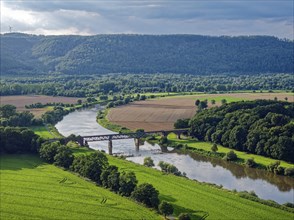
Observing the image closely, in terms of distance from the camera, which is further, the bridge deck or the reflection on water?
the bridge deck

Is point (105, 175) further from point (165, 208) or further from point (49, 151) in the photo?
point (49, 151)

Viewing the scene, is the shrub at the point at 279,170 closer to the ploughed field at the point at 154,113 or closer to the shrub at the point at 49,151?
the shrub at the point at 49,151

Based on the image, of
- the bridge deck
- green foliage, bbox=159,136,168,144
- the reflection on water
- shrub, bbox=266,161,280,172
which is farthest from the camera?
green foliage, bbox=159,136,168,144

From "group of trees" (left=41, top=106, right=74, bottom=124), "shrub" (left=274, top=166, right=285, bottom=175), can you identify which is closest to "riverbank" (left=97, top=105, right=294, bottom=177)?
"shrub" (left=274, top=166, right=285, bottom=175)

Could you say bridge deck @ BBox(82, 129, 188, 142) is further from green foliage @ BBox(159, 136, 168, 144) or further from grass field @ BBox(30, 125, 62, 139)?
A: grass field @ BBox(30, 125, 62, 139)

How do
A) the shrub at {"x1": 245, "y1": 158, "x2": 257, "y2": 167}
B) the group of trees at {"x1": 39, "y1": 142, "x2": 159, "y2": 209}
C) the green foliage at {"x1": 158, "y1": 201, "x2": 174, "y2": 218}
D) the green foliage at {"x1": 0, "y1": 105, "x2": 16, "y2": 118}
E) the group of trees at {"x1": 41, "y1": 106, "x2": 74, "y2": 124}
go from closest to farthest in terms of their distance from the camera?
1. the green foliage at {"x1": 158, "y1": 201, "x2": 174, "y2": 218}
2. the group of trees at {"x1": 39, "y1": 142, "x2": 159, "y2": 209}
3. the shrub at {"x1": 245, "y1": 158, "x2": 257, "y2": 167}
4. the green foliage at {"x1": 0, "y1": 105, "x2": 16, "y2": 118}
5. the group of trees at {"x1": 41, "y1": 106, "x2": 74, "y2": 124}

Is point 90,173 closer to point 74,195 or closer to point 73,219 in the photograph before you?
point 74,195

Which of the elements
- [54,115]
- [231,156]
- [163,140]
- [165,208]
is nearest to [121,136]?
[163,140]
